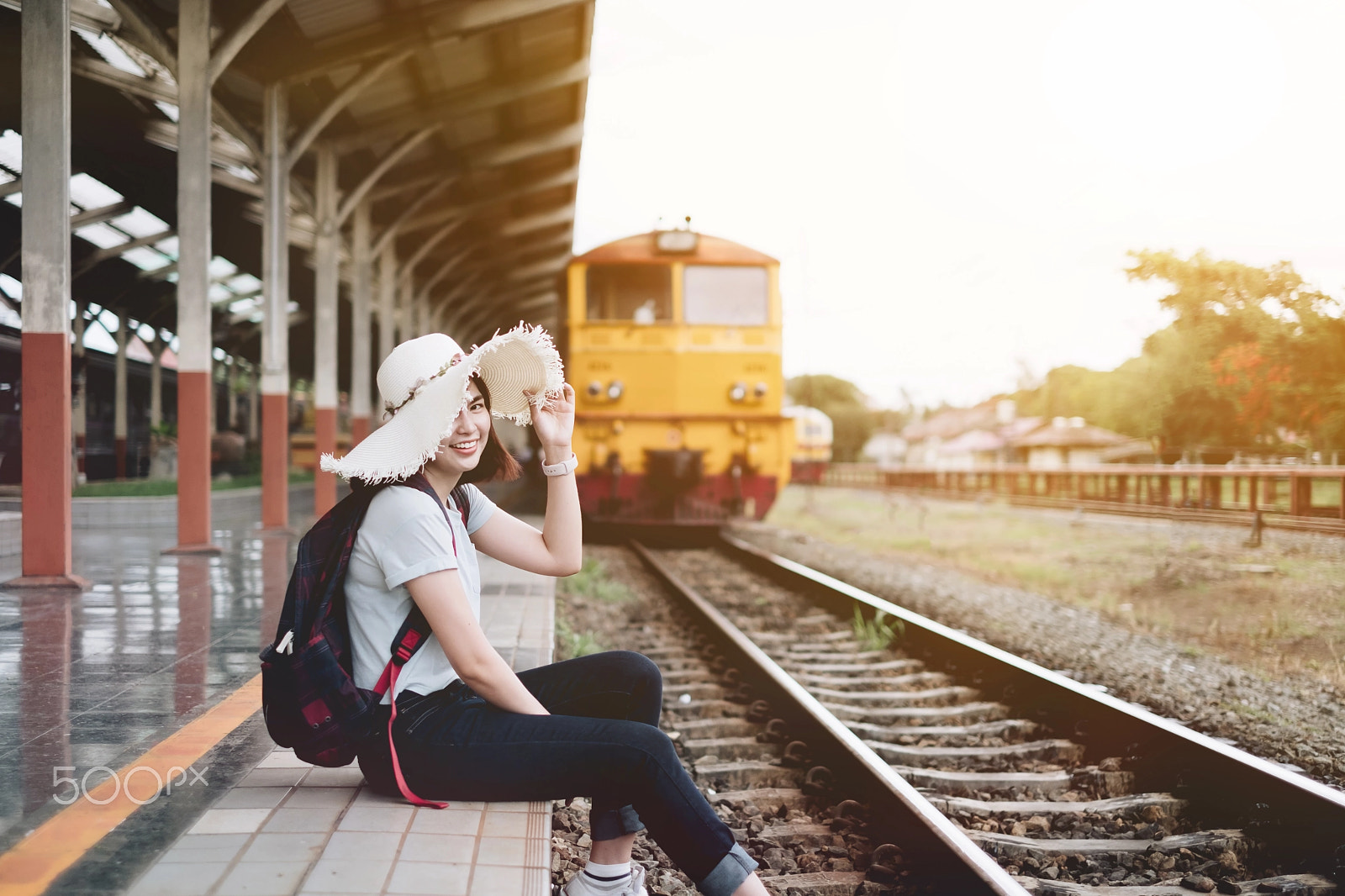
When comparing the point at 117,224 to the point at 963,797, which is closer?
the point at 963,797

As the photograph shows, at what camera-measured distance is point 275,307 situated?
35.9 ft

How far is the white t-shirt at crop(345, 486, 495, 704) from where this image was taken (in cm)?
236

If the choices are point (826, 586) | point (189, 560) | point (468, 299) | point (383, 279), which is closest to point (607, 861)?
point (826, 586)

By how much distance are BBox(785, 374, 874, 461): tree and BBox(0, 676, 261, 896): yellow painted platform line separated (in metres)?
62.1

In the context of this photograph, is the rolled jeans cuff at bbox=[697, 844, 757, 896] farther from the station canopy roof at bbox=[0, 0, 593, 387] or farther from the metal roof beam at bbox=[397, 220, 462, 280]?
the metal roof beam at bbox=[397, 220, 462, 280]

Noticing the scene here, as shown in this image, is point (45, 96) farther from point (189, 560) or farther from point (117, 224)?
point (117, 224)

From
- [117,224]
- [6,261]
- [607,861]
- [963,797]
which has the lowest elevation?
[963,797]

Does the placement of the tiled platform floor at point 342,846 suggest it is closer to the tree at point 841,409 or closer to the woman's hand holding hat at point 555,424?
the woman's hand holding hat at point 555,424

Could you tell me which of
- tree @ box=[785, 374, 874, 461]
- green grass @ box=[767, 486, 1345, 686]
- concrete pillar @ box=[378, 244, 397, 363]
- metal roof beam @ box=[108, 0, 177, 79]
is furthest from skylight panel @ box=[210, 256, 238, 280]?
tree @ box=[785, 374, 874, 461]

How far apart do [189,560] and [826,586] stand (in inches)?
219

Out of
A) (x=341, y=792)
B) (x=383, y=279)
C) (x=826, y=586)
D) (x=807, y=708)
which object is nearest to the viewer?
(x=341, y=792)

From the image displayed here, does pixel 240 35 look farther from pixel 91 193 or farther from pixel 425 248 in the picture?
pixel 425 248

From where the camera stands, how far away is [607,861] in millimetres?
2496

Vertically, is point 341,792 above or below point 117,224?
below
